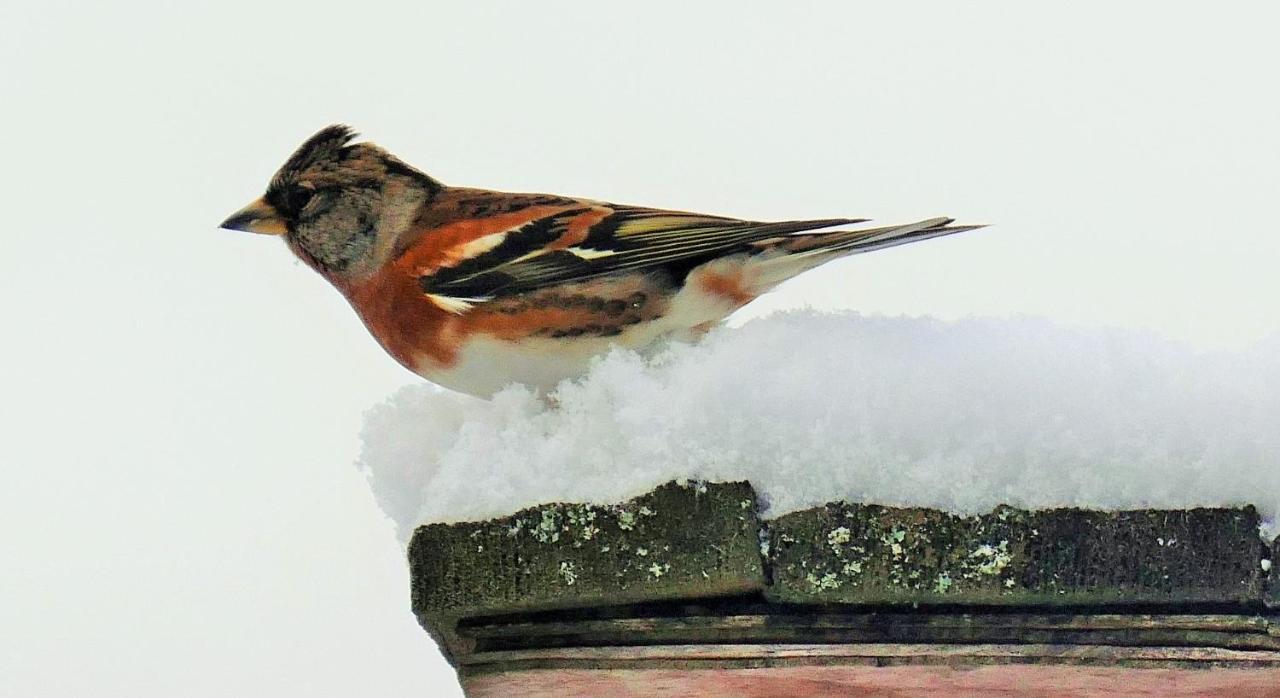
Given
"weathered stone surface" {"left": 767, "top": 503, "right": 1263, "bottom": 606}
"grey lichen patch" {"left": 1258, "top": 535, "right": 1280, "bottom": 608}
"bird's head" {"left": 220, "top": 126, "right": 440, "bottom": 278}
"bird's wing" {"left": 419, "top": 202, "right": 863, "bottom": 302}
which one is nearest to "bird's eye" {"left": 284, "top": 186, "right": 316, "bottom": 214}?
"bird's head" {"left": 220, "top": 126, "right": 440, "bottom": 278}

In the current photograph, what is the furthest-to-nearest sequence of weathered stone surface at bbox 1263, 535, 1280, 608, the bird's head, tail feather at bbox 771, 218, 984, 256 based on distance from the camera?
1. the bird's head
2. tail feather at bbox 771, 218, 984, 256
3. weathered stone surface at bbox 1263, 535, 1280, 608

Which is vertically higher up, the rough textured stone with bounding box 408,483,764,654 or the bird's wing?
the bird's wing

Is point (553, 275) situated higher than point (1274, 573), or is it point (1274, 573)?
point (553, 275)

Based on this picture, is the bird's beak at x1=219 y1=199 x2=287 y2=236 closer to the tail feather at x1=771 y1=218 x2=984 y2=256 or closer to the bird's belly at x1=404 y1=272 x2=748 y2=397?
the bird's belly at x1=404 y1=272 x2=748 y2=397

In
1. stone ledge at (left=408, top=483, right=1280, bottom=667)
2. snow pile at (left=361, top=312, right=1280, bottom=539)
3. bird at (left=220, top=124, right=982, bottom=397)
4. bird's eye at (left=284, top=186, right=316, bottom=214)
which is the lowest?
stone ledge at (left=408, top=483, right=1280, bottom=667)

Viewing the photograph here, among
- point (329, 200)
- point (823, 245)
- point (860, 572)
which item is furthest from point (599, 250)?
point (860, 572)

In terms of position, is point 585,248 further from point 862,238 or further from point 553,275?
point 862,238

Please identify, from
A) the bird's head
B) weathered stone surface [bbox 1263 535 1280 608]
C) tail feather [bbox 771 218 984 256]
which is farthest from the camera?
the bird's head
